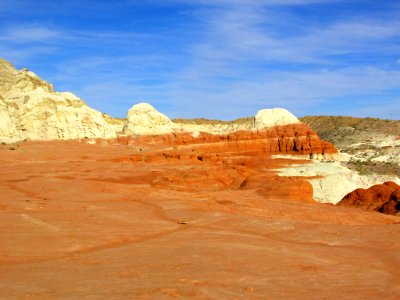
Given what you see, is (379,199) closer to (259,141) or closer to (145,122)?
(259,141)

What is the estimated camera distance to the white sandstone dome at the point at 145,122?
61844 millimetres

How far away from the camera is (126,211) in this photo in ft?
63.0

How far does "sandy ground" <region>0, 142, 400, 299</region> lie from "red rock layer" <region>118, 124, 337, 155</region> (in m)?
30.5

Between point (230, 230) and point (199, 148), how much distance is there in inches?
1665

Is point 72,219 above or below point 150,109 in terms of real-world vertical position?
below

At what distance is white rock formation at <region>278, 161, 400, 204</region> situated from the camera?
40.8m

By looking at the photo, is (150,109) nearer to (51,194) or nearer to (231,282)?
(51,194)

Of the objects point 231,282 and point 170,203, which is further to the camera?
point 170,203

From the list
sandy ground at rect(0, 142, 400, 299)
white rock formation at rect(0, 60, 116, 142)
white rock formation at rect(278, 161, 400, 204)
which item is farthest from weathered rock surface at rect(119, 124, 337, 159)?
sandy ground at rect(0, 142, 400, 299)

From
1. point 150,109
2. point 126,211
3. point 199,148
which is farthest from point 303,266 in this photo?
point 150,109

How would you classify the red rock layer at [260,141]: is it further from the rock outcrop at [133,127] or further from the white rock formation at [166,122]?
the white rock formation at [166,122]

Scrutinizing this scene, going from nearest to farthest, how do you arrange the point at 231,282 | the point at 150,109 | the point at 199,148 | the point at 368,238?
the point at 231,282 → the point at 368,238 → the point at 199,148 → the point at 150,109

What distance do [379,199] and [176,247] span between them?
929 inches

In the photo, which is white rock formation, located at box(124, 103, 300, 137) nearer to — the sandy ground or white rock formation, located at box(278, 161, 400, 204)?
white rock formation, located at box(278, 161, 400, 204)
